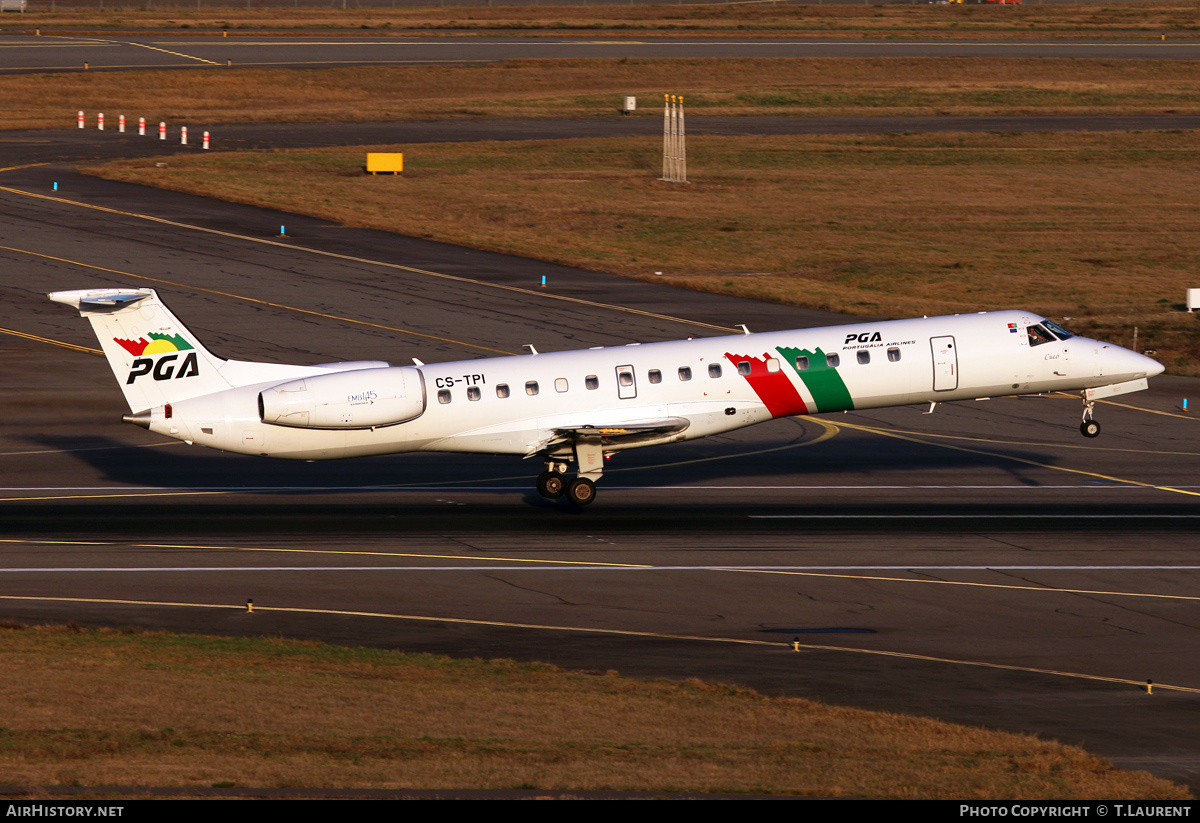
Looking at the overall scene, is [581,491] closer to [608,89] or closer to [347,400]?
[347,400]

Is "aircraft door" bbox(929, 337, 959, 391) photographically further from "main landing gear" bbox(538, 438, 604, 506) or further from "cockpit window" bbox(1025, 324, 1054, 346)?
"main landing gear" bbox(538, 438, 604, 506)

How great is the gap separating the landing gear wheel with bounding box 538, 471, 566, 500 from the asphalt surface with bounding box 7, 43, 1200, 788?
19.8 inches

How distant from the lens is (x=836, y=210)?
78.4 metres

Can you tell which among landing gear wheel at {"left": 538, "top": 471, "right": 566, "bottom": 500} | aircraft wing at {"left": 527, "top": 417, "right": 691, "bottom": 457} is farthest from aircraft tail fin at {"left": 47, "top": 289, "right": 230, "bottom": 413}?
landing gear wheel at {"left": 538, "top": 471, "right": 566, "bottom": 500}

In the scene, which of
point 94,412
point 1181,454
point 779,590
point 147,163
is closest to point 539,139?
point 147,163

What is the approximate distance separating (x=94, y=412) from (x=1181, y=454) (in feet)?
108

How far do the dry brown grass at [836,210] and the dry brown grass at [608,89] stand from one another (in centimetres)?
1290

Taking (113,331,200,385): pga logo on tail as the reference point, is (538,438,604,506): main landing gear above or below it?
below

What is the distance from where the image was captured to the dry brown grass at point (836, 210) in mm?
63031

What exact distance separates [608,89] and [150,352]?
3287 inches

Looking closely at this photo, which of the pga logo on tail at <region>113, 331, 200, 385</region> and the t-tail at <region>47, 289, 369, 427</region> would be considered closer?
the t-tail at <region>47, 289, 369, 427</region>

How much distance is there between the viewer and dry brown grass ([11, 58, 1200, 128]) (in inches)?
4001

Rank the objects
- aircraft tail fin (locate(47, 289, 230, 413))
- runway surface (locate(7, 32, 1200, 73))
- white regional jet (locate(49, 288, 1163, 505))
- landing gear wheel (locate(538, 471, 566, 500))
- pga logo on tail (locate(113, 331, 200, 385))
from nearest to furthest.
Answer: aircraft tail fin (locate(47, 289, 230, 413))
pga logo on tail (locate(113, 331, 200, 385))
white regional jet (locate(49, 288, 1163, 505))
landing gear wheel (locate(538, 471, 566, 500))
runway surface (locate(7, 32, 1200, 73))

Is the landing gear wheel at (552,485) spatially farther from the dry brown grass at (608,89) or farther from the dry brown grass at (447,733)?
the dry brown grass at (608,89)
